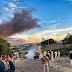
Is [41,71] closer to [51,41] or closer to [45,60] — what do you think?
[45,60]

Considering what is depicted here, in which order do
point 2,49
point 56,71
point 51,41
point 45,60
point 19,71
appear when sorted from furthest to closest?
point 51,41
point 2,49
point 19,71
point 56,71
point 45,60

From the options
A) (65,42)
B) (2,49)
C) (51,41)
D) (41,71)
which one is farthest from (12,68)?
(51,41)

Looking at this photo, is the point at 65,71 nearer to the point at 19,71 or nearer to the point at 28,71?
the point at 28,71

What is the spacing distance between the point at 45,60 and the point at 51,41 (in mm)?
68759

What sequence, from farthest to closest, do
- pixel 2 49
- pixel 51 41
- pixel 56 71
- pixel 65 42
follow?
pixel 51 41, pixel 65 42, pixel 2 49, pixel 56 71

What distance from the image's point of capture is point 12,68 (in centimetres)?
343

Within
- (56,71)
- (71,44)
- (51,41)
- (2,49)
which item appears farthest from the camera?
(51,41)

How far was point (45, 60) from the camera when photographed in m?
7.88

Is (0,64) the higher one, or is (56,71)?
(0,64)

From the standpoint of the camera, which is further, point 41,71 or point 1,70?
point 41,71

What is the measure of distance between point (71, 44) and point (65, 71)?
26964mm

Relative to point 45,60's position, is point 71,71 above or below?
below

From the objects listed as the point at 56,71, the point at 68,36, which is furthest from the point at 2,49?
the point at 68,36

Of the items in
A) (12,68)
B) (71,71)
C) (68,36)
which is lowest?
(71,71)
